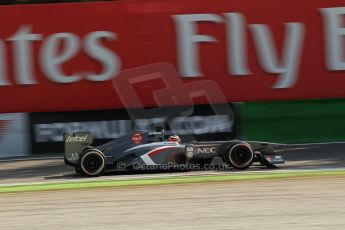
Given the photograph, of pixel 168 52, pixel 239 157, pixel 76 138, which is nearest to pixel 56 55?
pixel 168 52

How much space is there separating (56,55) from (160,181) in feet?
17.2

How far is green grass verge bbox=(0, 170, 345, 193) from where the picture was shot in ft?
30.0

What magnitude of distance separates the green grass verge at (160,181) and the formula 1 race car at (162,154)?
16.7 inches

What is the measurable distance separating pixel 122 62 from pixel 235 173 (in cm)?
487

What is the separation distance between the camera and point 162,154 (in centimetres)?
1002

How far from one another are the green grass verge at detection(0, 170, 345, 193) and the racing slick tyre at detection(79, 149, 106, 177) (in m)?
0.41

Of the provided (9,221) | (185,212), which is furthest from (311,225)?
(9,221)

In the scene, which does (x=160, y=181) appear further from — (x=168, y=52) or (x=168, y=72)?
(x=168, y=52)

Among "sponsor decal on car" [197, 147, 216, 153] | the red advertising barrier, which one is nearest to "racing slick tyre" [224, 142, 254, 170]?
"sponsor decal on car" [197, 147, 216, 153]

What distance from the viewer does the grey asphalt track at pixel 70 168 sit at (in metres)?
10.5

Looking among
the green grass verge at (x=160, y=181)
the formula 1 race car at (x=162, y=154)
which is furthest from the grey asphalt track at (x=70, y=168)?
the green grass verge at (x=160, y=181)

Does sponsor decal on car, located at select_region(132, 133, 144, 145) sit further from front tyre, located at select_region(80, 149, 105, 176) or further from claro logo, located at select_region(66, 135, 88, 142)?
claro logo, located at select_region(66, 135, 88, 142)

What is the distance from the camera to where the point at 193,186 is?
866 centimetres

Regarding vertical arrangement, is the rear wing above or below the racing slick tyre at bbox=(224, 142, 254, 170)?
above
